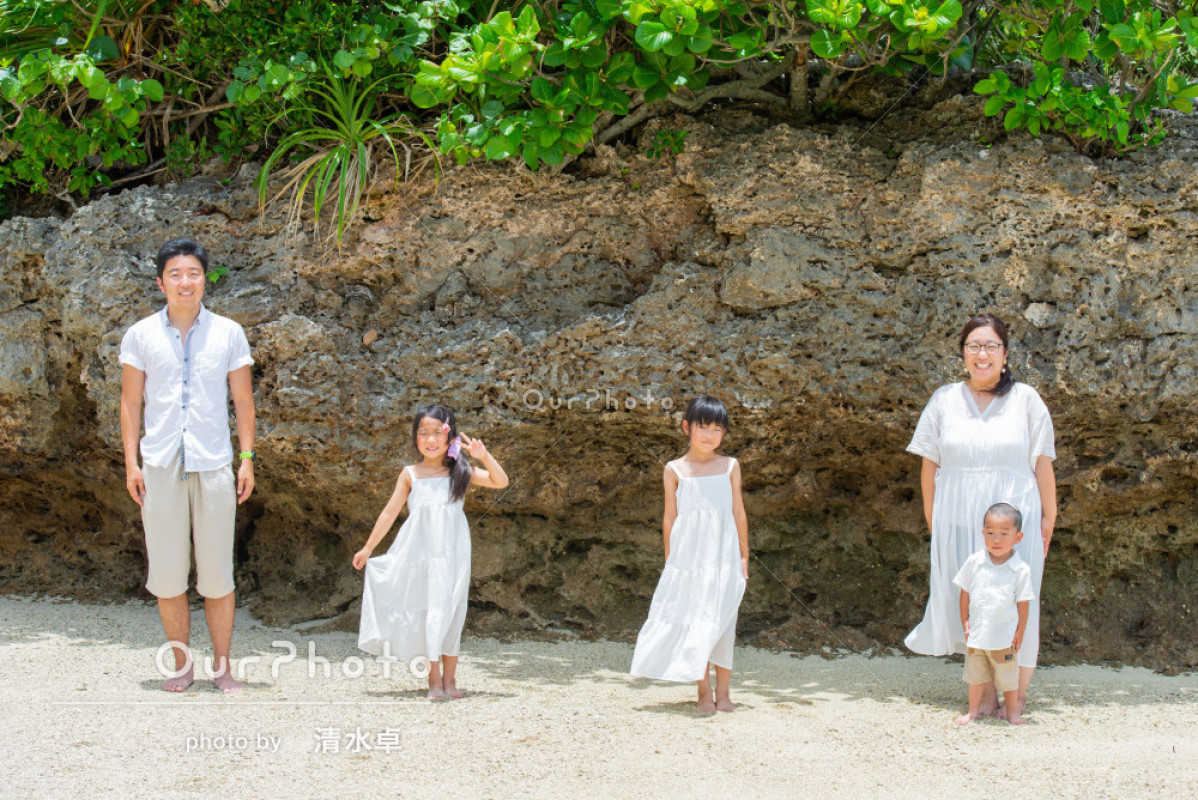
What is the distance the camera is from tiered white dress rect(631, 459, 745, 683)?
367cm

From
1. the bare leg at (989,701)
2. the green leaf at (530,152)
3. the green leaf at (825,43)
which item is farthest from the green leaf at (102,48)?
the bare leg at (989,701)

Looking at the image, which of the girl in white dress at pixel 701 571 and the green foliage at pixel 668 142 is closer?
the girl in white dress at pixel 701 571

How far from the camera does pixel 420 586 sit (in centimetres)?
381

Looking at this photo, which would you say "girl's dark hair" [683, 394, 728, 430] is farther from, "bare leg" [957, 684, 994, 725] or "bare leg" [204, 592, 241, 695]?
"bare leg" [204, 592, 241, 695]

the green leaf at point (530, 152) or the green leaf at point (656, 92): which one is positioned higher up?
the green leaf at point (656, 92)

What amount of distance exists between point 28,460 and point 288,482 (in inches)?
53.8

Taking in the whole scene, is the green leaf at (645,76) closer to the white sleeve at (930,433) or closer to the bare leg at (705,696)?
the white sleeve at (930,433)

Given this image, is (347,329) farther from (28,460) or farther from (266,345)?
(28,460)

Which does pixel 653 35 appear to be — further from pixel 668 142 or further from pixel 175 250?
pixel 175 250

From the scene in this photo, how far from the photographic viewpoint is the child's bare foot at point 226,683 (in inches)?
148

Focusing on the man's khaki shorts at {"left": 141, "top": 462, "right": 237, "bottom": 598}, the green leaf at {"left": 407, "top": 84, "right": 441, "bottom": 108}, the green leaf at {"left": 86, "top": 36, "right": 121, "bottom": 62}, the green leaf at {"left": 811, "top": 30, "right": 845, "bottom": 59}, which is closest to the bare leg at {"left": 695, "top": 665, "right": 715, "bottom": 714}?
the man's khaki shorts at {"left": 141, "top": 462, "right": 237, "bottom": 598}

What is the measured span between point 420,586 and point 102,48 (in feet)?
10.3

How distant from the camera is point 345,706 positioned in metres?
3.67

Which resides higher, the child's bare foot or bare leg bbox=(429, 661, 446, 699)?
bare leg bbox=(429, 661, 446, 699)
